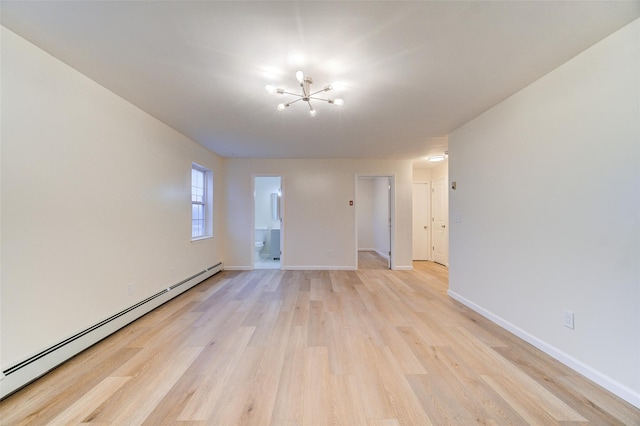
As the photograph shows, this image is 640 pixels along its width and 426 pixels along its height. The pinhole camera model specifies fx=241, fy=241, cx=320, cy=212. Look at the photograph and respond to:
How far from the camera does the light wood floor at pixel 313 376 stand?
139 centimetres

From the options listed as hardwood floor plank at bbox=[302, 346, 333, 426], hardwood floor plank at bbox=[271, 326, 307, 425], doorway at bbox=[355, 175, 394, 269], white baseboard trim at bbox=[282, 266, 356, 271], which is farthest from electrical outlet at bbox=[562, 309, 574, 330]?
doorway at bbox=[355, 175, 394, 269]

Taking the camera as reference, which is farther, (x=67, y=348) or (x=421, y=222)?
(x=421, y=222)

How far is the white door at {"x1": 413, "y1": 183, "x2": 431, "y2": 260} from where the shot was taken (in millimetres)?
6266

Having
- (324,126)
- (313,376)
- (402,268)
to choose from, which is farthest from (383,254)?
(313,376)

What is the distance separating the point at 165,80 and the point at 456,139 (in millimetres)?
3482

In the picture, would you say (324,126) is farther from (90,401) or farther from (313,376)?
(90,401)

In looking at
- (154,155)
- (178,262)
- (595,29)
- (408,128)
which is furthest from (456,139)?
(178,262)

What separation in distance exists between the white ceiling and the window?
72.0 inches

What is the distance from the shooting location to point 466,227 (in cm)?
313

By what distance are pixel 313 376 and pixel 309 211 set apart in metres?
3.65

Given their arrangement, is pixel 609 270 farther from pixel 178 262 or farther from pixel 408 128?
pixel 178 262

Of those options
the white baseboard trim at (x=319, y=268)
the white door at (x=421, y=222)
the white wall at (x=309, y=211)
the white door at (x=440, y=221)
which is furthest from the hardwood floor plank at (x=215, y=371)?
the white door at (x=421, y=222)

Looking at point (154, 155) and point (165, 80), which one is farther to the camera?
point (154, 155)

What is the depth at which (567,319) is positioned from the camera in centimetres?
187
